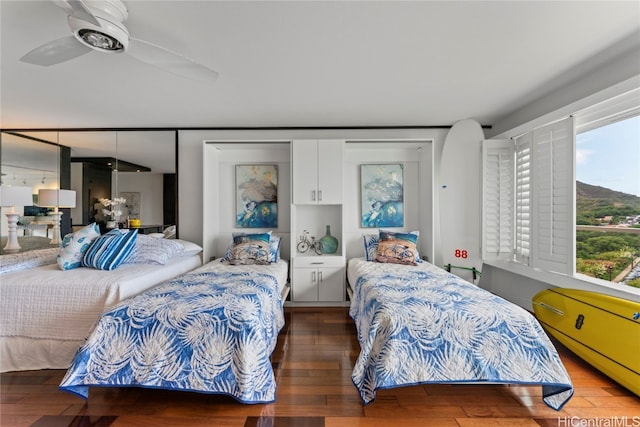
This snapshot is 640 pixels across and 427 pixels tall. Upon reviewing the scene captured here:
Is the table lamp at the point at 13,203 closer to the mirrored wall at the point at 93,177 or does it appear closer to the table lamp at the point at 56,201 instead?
the mirrored wall at the point at 93,177

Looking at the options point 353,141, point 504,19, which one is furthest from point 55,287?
point 504,19

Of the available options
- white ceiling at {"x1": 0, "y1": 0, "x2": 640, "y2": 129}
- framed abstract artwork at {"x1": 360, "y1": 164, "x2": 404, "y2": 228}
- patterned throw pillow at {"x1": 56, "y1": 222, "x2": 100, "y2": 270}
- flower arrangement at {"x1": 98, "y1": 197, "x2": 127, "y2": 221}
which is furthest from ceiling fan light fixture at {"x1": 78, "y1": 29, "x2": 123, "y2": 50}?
framed abstract artwork at {"x1": 360, "y1": 164, "x2": 404, "y2": 228}

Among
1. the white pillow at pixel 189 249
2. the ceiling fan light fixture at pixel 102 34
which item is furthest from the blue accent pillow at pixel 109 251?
the ceiling fan light fixture at pixel 102 34

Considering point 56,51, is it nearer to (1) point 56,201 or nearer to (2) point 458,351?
(1) point 56,201

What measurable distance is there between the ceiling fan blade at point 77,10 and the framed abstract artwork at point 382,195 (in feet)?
9.49

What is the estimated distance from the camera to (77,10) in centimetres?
137

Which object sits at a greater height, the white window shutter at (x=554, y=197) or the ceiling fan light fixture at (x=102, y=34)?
the ceiling fan light fixture at (x=102, y=34)

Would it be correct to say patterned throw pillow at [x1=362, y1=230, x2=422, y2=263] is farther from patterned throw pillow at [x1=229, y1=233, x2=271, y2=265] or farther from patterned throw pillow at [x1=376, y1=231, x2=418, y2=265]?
patterned throw pillow at [x1=229, y1=233, x2=271, y2=265]

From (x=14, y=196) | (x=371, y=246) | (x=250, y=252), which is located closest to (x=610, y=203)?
(x=371, y=246)

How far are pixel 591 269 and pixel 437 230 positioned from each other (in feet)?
4.94

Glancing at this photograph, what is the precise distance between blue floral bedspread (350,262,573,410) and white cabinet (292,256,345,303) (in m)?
1.56

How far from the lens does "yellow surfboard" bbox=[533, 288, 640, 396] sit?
1764 millimetres

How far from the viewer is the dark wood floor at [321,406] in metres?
1.54

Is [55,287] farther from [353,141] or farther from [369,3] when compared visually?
[353,141]
